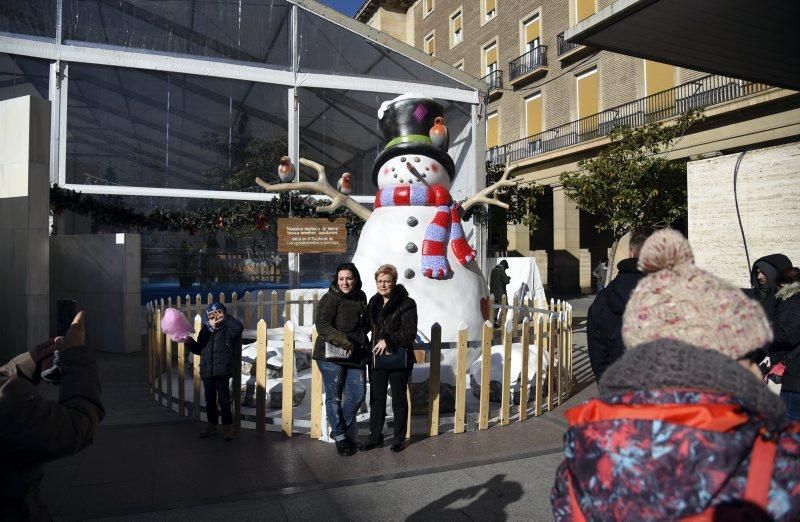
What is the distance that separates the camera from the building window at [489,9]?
28281 millimetres

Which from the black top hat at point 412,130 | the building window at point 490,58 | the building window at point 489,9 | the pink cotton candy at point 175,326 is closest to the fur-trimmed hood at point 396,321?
the pink cotton candy at point 175,326

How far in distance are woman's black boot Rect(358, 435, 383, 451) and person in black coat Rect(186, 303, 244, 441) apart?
1089 millimetres

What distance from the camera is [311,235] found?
11180 mm

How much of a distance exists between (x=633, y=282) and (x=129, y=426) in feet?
14.5

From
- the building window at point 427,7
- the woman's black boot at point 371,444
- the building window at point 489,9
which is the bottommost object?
the woman's black boot at point 371,444

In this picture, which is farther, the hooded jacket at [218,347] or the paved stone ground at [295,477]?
the hooded jacket at [218,347]

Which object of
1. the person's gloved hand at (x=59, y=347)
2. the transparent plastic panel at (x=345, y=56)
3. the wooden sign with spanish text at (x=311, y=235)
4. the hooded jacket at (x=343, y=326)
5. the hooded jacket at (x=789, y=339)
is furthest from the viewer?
the transparent plastic panel at (x=345, y=56)

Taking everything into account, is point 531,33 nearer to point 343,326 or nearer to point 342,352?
point 343,326

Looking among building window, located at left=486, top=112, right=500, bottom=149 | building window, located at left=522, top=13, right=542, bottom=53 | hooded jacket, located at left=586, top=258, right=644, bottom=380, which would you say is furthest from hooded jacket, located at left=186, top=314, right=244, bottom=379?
building window, located at left=486, top=112, right=500, bottom=149

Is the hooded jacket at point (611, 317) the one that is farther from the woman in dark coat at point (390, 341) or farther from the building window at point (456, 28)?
the building window at point (456, 28)

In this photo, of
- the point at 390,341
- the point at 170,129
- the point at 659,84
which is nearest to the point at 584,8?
the point at 659,84

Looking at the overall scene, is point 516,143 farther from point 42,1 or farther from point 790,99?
point 42,1

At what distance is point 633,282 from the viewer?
322 cm

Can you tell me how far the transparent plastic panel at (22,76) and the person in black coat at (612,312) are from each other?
10.1m
